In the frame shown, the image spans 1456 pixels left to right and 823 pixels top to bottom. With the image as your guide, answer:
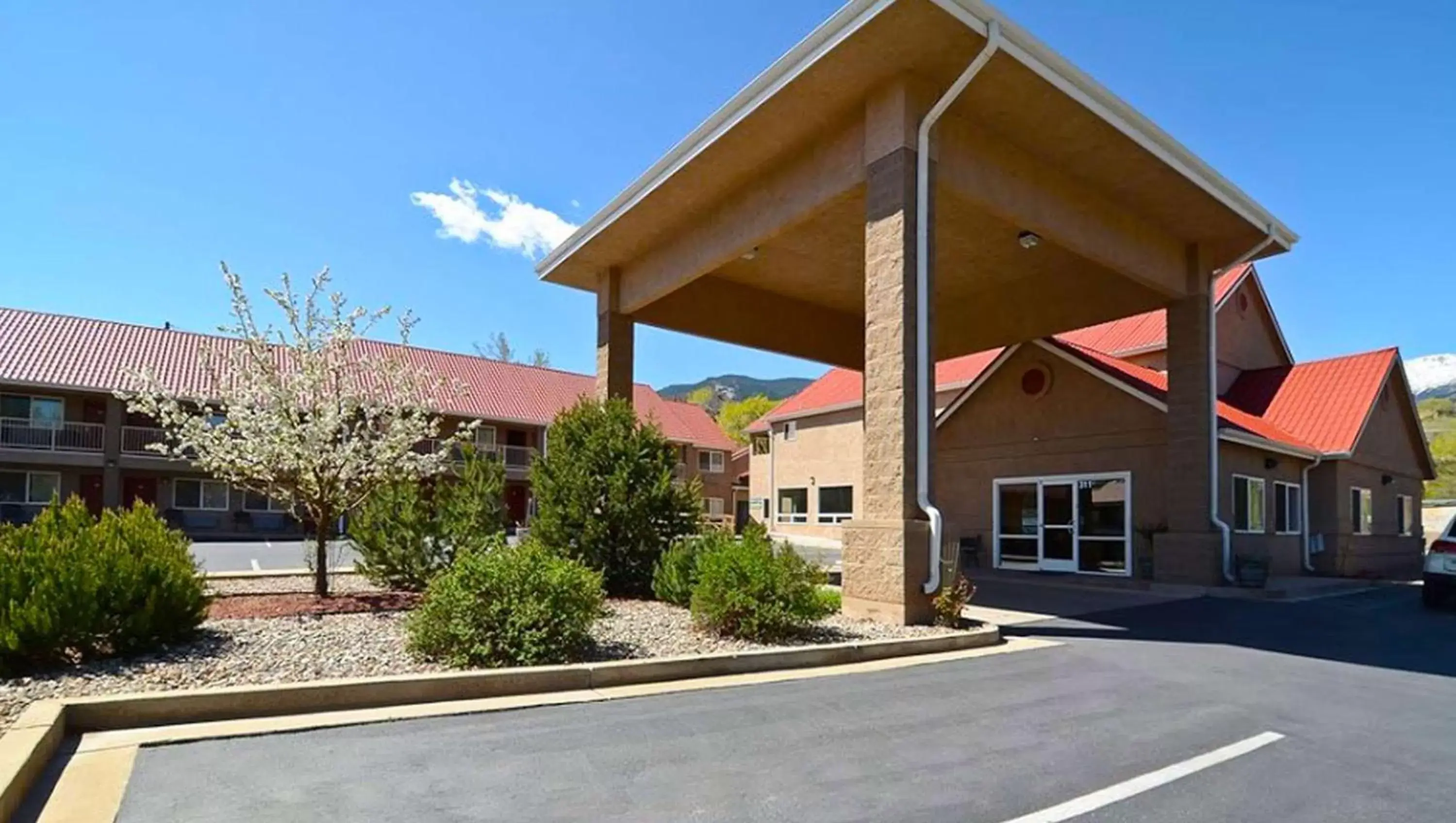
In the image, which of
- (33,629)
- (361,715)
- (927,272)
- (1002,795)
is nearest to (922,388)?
(927,272)

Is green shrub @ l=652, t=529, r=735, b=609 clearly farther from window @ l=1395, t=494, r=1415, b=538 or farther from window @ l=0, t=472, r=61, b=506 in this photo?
window @ l=0, t=472, r=61, b=506

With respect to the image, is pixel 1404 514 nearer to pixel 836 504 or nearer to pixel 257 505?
pixel 836 504

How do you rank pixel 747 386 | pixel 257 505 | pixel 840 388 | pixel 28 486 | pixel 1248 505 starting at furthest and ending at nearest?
1. pixel 747 386
2. pixel 257 505
3. pixel 840 388
4. pixel 28 486
5. pixel 1248 505

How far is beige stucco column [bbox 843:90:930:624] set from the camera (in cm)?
941

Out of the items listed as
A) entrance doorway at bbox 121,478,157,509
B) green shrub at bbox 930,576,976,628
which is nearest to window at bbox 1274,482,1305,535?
green shrub at bbox 930,576,976,628

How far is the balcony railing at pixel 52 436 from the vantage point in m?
28.9

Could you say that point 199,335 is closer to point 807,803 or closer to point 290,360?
point 290,360

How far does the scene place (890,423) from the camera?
979 cm

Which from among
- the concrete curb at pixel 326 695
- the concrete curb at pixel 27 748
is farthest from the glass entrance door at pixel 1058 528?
the concrete curb at pixel 27 748

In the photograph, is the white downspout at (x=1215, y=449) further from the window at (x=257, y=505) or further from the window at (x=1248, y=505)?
the window at (x=257, y=505)

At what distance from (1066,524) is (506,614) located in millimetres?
15445

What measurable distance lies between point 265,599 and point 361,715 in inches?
201

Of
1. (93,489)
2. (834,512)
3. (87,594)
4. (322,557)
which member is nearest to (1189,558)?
(322,557)

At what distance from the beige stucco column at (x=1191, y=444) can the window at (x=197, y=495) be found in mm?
32479
